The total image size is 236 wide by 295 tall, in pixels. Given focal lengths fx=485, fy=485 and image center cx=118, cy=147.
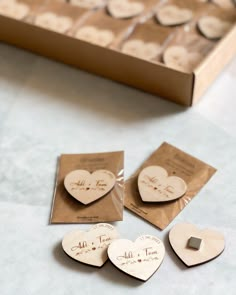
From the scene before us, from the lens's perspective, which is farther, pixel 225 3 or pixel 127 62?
pixel 225 3

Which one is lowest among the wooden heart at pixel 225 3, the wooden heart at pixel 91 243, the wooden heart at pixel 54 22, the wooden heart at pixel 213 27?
the wooden heart at pixel 54 22

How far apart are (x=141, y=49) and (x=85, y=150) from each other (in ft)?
0.95

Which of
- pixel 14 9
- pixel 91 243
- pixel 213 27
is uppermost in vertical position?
pixel 213 27

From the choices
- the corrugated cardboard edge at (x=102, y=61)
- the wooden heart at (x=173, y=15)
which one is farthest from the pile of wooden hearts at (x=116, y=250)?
the wooden heart at (x=173, y=15)

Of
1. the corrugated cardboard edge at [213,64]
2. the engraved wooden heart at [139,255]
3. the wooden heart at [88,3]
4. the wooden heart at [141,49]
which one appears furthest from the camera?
the wooden heart at [88,3]

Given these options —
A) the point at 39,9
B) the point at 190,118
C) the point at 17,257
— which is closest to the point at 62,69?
the point at 39,9

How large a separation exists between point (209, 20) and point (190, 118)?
0.27 meters

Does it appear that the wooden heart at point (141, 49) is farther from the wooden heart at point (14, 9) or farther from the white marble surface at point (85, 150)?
the wooden heart at point (14, 9)

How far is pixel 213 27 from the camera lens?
106 centimetres

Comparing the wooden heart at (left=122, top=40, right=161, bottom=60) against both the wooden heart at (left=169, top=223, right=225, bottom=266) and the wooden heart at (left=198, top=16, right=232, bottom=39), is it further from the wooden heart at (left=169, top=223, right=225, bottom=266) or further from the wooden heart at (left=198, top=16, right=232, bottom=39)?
the wooden heart at (left=169, top=223, right=225, bottom=266)

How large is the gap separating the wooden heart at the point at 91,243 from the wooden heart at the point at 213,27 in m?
0.52

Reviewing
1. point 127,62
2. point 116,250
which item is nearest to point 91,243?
point 116,250

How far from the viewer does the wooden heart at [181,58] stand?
988 mm

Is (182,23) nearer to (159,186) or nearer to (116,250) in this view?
(159,186)
